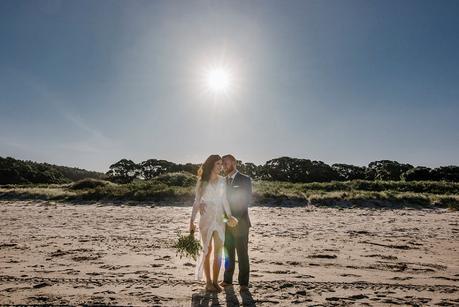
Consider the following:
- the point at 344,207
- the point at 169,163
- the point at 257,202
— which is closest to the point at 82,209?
the point at 257,202

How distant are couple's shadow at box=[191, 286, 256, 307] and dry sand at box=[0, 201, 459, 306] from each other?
0.06 ft

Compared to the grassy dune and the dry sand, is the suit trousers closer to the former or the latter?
the dry sand

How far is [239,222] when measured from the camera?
7.30 meters

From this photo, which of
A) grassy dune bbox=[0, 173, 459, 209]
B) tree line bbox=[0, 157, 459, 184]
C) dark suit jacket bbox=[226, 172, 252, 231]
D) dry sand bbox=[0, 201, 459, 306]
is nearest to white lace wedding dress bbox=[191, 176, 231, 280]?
dark suit jacket bbox=[226, 172, 252, 231]

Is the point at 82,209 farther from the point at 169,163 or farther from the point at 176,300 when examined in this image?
the point at 169,163

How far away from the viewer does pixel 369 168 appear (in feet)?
173

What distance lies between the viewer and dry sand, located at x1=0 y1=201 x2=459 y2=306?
648cm

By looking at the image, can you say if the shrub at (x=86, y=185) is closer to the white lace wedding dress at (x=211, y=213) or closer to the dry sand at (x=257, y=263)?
the dry sand at (x=257, y=263)

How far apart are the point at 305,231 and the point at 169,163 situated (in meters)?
44.7

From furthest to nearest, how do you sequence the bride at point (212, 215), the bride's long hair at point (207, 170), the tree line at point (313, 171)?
the tree line at point (313, 171) → the bride's long hair at point (207, 170) → the bride at point (212, 215)

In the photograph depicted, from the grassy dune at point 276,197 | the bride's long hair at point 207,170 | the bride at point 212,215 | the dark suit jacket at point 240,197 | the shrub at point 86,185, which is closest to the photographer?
the bride at point 212,215

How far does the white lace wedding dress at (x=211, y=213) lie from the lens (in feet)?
23.0

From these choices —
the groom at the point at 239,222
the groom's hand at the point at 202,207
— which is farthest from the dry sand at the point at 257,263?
the groom's hand at the point at 202,207

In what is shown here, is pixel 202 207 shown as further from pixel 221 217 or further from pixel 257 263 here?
pixel 257 263
